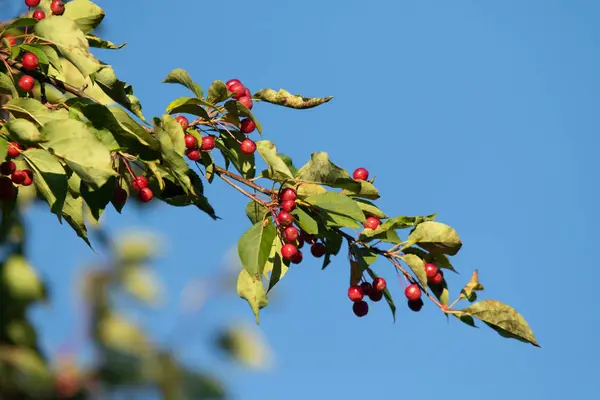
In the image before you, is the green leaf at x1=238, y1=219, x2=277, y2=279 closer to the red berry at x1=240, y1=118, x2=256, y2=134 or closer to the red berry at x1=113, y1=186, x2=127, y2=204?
the red berry at x1=240, y1=118, x2=256, y2=134

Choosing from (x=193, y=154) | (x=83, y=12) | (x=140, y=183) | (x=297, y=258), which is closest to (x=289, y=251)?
(x=297, y=258)

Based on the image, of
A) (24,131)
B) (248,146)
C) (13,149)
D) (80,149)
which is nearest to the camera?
(80,149)

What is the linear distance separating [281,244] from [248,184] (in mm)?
264

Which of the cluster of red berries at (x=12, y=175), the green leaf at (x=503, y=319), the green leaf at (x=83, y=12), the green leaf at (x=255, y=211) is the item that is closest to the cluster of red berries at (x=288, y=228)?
the green leaf at (x=255, y=211)

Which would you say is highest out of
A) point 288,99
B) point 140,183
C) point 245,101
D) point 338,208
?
point 288,99

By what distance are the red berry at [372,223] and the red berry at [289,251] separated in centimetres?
29

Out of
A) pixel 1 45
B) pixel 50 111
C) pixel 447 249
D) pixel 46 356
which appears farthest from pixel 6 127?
pixel 46 356

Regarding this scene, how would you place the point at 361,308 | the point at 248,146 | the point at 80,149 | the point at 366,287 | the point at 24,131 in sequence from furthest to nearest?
the point at 361,308 < the point at 366,287 < the point at 248,146 < the point at 24,131 < the point at 80,149

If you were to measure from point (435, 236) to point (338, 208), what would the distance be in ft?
1.28

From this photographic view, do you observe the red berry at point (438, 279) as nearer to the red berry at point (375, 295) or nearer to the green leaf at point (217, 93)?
the red berry at point (375, 295)

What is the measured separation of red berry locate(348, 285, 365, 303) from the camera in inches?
145

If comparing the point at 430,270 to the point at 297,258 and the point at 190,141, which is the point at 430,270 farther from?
the point at 190,141

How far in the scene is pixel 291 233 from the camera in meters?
3.43

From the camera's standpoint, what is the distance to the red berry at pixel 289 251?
3.43m
